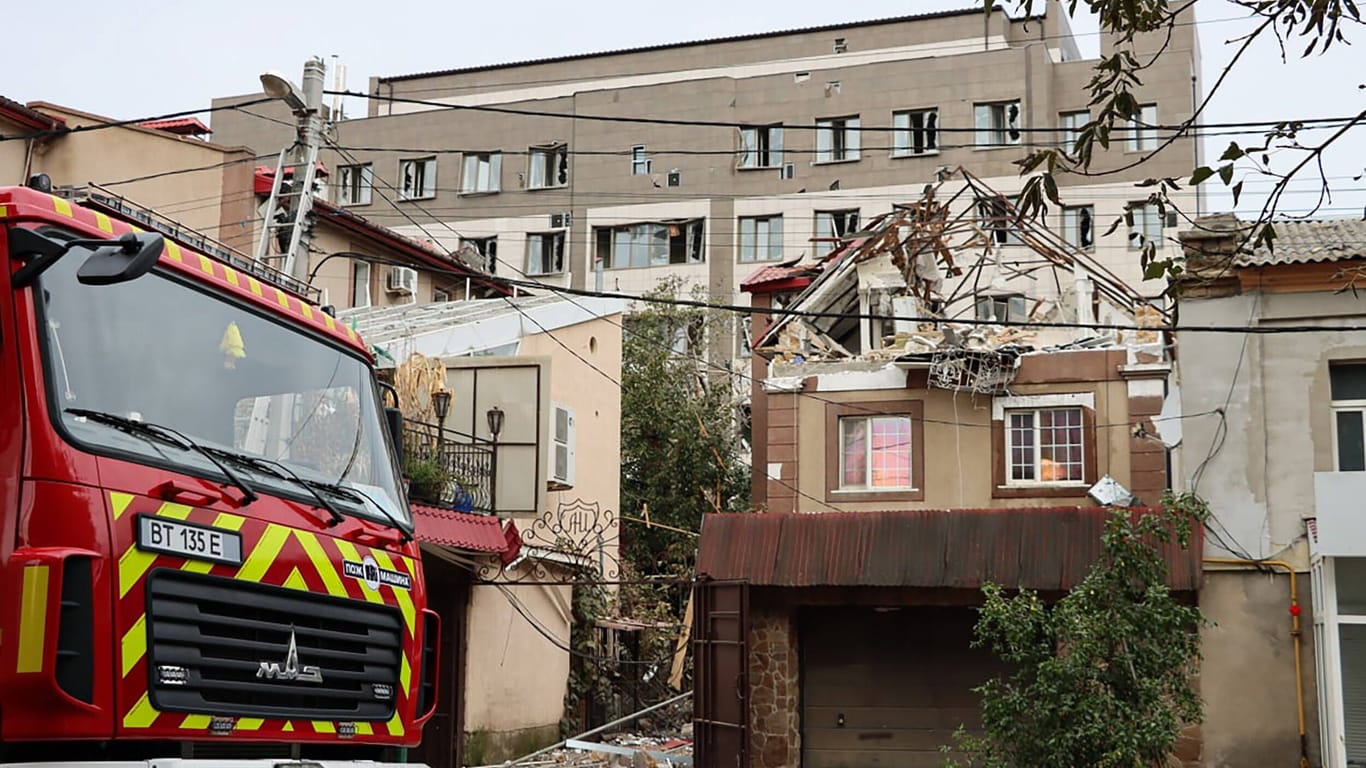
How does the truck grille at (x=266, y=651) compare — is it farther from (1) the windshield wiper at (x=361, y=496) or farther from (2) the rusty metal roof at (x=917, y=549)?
(2) the rusty metal roof at (x=917, y=549)

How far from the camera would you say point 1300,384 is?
17578 millimetres

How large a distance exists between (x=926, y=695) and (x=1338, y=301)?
300 inches

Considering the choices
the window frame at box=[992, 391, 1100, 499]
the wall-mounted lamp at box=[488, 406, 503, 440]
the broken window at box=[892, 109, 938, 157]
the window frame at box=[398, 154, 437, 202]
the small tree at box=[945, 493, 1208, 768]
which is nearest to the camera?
the small tree at box=[945, 493, 1208, 768]

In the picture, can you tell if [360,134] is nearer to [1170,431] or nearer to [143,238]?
[1170,431]

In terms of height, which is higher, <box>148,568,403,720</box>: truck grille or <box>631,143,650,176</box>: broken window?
<box>631,143,650,176</box>: broken window

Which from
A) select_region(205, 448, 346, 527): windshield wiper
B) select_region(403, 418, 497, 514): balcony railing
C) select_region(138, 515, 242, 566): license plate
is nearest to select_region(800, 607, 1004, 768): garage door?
select_region(403, 418, 497, 514): balcony railing

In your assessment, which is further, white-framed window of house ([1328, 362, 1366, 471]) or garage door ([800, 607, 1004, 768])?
garage door ([800, 607, 1004, 768])

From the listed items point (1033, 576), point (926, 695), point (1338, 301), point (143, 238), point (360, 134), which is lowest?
point (926, 695)

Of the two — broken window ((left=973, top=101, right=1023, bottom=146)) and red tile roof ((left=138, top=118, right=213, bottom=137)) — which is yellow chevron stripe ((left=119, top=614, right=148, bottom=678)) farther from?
broken window ((left=973, top=101, right=1023, bottom=146))

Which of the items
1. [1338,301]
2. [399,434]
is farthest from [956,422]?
[399,434]

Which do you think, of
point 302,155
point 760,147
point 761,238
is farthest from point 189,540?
point 760,147

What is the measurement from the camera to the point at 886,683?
71.1ft

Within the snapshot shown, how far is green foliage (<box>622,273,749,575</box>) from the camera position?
36188mm

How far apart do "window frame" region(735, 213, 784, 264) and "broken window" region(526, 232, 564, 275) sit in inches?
242
